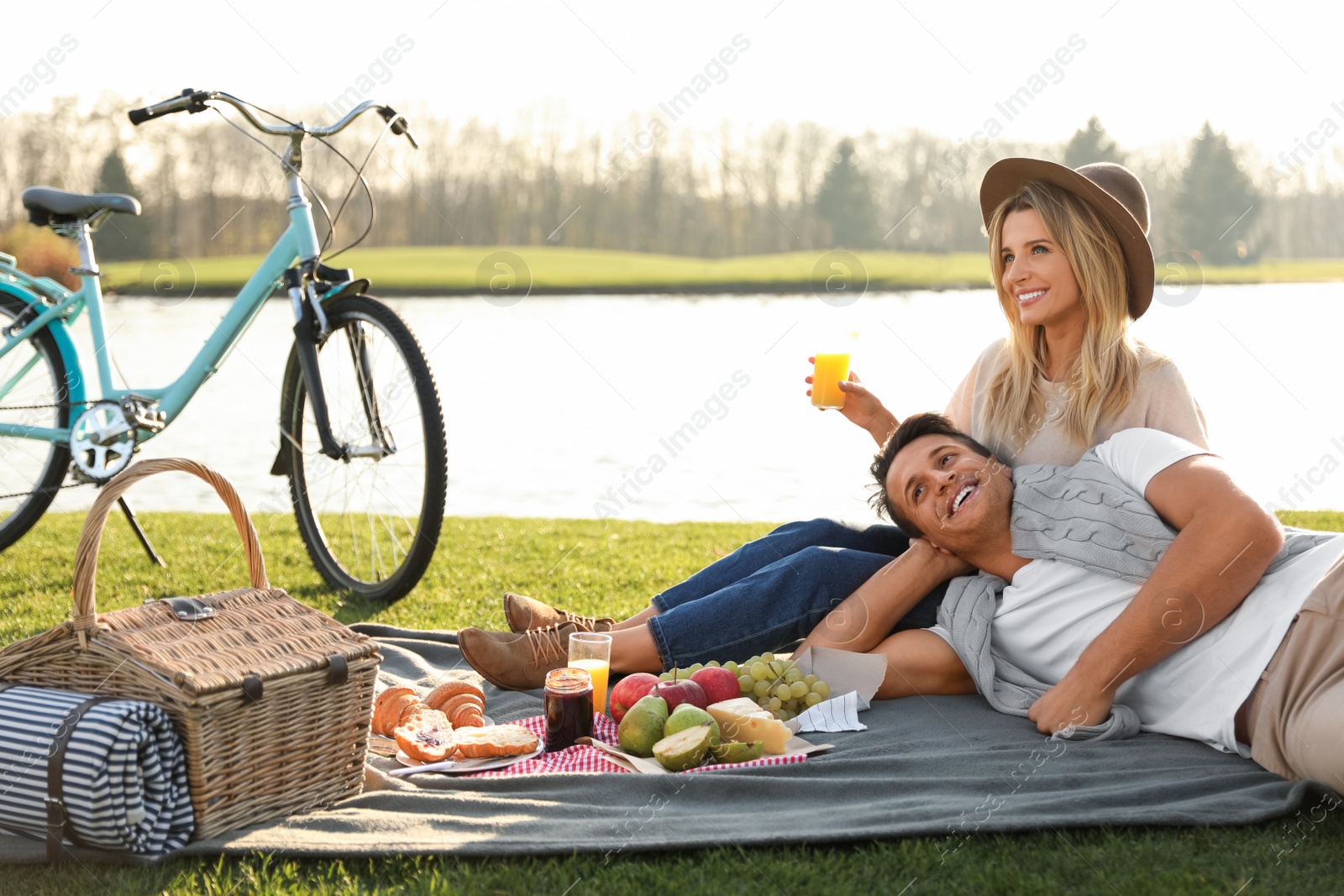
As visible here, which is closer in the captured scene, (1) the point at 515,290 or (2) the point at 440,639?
(2) the point at 440,639

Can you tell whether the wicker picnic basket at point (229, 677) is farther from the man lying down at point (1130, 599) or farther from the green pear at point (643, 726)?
the man lying down at point (1130, 599)

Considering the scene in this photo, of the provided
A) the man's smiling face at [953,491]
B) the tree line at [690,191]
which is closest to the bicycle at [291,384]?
the man's smiling face at [953,491]

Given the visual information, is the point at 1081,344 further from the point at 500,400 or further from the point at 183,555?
the point at 500,400

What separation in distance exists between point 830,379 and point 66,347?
292cm

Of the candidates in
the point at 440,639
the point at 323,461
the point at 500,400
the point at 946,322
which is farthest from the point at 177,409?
the point at 946,322

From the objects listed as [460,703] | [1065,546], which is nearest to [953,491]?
[1065,546]

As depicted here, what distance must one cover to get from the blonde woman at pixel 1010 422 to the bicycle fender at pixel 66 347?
2.12m

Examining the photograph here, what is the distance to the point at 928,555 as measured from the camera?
114 inches

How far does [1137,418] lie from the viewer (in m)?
2.75

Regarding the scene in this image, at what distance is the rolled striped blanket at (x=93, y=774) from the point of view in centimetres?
192

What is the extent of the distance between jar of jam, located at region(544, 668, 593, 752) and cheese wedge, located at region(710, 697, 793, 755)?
0.31 m

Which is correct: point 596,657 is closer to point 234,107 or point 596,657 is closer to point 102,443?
point 102,443

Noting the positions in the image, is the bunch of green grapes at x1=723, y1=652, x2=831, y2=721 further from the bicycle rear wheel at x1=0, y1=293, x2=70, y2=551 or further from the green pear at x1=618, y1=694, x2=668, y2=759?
the bicycle rear wheel at x1=0, y1=293, x2=70, y2=551

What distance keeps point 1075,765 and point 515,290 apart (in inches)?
1552
